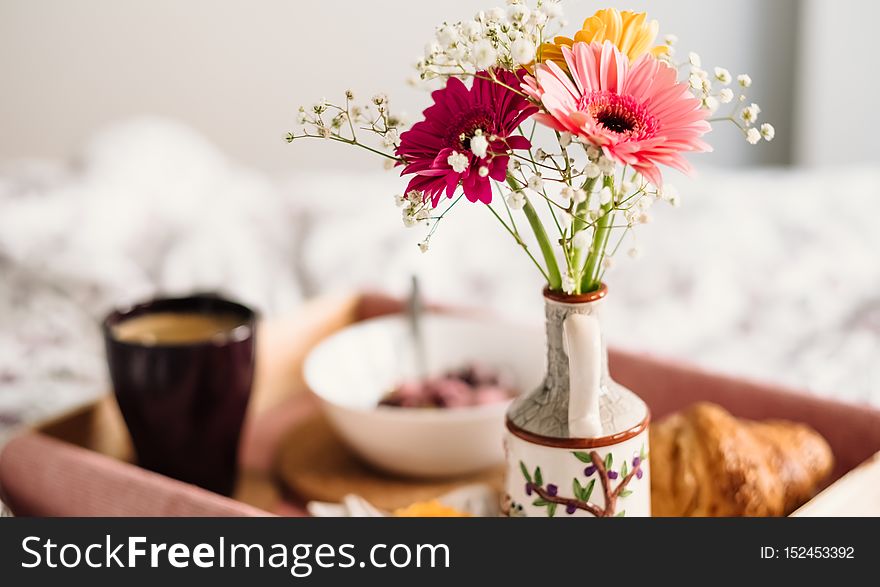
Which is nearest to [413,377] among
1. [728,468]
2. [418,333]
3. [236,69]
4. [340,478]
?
[418,333]

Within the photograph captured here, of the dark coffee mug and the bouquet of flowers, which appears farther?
the dark coffee mug

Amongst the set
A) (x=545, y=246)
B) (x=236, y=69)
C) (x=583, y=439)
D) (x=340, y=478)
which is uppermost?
(x=236, y=69)

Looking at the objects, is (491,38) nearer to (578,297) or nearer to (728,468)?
(578,297)

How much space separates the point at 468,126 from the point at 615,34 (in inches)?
3.6

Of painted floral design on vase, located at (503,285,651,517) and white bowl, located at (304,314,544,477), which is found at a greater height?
painted floral design on vase, located at (503,285,651,517)

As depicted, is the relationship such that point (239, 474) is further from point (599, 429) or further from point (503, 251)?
point (503, 251)

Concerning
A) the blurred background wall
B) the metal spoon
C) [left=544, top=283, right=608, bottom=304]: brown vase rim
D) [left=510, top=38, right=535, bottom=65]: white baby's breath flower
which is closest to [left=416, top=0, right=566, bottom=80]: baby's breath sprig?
[left=510, top=38, right=535, bottom=65]: white baby's breath flower

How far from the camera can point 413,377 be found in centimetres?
101

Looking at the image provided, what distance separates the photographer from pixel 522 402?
605mm

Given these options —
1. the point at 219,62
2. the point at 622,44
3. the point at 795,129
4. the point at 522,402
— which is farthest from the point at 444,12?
the point at 795,129

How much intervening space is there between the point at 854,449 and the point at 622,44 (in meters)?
0.44

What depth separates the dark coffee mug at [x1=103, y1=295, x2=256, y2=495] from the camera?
780 millimetres

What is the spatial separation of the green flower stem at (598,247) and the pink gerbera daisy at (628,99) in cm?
4

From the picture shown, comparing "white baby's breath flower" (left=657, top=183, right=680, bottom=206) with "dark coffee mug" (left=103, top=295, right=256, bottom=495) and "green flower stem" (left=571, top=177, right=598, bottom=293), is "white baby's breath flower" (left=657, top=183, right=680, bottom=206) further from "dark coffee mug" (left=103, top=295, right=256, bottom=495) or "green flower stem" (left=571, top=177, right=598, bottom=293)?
"dark coffee mug" (left=103, top=295, right=256, bottom=495)
